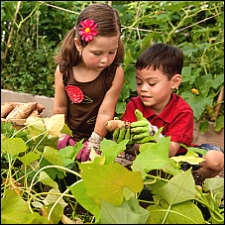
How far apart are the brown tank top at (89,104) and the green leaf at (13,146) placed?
0.32m

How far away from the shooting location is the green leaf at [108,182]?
0.29 meters

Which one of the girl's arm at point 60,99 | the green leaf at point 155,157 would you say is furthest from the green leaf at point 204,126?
the green leaf at point 155,157

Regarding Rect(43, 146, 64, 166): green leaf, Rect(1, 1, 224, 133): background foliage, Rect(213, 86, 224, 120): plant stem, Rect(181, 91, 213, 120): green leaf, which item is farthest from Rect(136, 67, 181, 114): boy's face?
Rect(213, 86, 224, 120): plant stem

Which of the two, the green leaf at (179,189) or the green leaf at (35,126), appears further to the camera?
the green leaf at (35,126)

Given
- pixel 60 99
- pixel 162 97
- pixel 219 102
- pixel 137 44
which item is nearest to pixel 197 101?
pixel 219 102

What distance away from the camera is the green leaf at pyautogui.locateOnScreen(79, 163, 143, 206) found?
0.29 m

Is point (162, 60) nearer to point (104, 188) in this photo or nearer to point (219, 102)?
point (104, 188)

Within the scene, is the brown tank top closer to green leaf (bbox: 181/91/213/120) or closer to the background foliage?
the background foliage

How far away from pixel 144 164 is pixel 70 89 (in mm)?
439

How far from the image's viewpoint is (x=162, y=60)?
0.95 m

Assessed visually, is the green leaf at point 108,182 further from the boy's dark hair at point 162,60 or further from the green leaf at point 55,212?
the boy's dark hair at point 162,60

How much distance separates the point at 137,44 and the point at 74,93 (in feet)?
3.88

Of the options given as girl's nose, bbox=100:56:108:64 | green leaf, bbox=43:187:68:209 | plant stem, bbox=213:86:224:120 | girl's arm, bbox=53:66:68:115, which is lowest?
plant stem, bbox=213:86:224:120

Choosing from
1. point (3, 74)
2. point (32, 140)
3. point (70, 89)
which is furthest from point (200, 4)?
point (32, 140)
